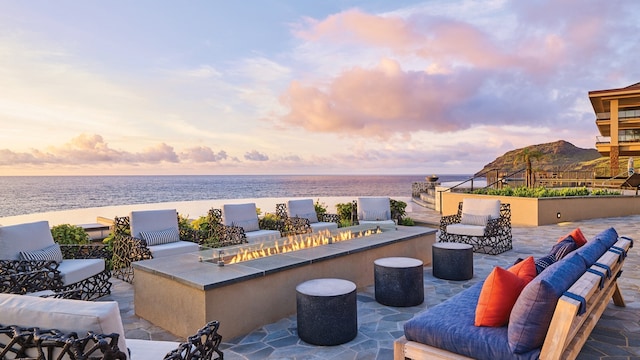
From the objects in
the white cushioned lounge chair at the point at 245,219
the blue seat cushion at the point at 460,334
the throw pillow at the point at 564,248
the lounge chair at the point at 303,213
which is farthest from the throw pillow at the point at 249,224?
the throw pillow at the point at 564,248

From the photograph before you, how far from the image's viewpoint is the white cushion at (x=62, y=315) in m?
1.56

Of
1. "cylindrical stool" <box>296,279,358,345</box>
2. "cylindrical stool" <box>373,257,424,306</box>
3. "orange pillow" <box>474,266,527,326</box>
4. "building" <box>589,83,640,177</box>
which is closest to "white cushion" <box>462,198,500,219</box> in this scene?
"cylindrical stool" <box>373,257,424,306</box>

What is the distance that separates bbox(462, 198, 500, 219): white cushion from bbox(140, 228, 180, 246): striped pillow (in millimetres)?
5696

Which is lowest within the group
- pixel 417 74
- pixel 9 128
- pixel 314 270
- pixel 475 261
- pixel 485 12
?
pixel 475 261

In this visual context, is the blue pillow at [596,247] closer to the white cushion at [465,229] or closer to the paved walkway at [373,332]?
the paved walkway at [373,332]

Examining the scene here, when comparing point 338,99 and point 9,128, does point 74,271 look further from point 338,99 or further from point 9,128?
point 9,128

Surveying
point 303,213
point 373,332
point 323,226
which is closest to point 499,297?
point 373,332

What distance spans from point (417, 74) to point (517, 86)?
5894 mm

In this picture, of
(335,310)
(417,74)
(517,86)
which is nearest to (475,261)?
(335,310)

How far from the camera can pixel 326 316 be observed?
3.40 metres

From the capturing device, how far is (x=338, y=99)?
14953mm

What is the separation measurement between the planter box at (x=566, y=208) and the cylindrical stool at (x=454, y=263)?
22.7ft

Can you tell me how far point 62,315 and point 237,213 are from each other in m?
5.86

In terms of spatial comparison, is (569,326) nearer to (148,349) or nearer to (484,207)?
(148,349)
